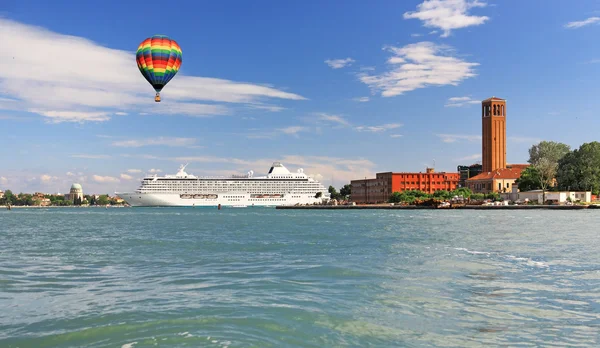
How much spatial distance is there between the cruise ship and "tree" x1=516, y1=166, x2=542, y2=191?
54348mm

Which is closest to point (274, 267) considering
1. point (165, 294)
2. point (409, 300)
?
point (165, 294)

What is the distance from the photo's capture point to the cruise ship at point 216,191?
136 m

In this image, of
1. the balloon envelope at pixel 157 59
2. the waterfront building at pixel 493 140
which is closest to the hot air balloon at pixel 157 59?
the balloon envelope at pixel 157 59

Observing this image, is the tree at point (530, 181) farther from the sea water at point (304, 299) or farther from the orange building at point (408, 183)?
the sea water at point (304, 299)

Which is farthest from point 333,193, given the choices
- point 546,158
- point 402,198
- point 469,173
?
point 546,158

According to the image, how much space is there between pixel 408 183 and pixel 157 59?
108m

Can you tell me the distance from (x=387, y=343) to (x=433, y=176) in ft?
456

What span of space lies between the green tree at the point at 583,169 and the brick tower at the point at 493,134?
149 ft

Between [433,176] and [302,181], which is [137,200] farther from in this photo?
[433,176]

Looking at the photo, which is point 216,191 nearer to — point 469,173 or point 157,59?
point 469,173

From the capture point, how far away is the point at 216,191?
13875cm

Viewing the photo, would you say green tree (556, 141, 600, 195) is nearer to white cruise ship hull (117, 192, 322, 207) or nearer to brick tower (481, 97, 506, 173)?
brick tower (481, 97, 506, 173)

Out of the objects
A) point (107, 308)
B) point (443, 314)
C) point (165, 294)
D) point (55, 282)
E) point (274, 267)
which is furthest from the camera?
point (274, 267)

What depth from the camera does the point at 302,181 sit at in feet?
472
